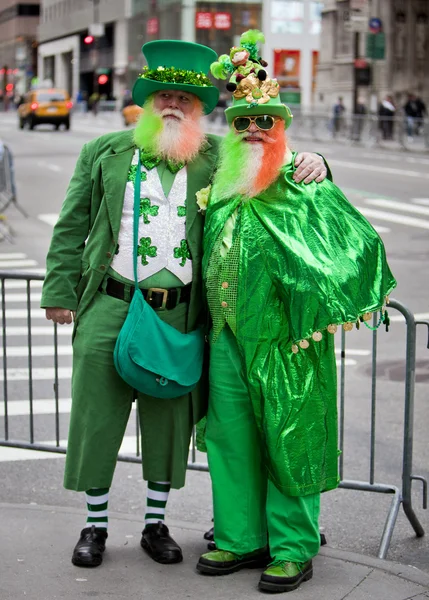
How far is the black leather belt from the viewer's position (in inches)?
179

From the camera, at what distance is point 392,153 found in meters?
33.0

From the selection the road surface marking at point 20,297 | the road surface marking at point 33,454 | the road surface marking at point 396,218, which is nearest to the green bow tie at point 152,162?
the road surface marking at point 33,454

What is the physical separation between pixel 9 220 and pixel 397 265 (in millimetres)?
7535

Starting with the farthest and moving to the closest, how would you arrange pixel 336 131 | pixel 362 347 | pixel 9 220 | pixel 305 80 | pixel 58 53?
pixel 58 53
pixel 305 80
pixel 336 131
pixel 9 220
pixel 362 347

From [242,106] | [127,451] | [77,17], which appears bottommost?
[127,451]

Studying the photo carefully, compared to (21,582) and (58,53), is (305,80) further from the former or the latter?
(21,582)

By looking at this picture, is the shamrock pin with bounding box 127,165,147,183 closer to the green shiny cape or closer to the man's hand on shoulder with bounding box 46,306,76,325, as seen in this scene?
the green shiny cape

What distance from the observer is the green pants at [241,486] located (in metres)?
4.40

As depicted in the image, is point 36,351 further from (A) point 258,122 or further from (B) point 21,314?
(A) point 258,122

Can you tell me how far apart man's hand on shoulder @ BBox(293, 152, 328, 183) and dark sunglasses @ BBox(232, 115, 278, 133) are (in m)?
0.17

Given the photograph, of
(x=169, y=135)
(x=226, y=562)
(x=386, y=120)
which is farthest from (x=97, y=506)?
(x=386, y=120)

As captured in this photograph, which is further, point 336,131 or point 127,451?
point 336,131

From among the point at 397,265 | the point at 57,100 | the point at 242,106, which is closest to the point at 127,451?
the point at 242,106

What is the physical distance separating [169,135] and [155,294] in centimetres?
65
